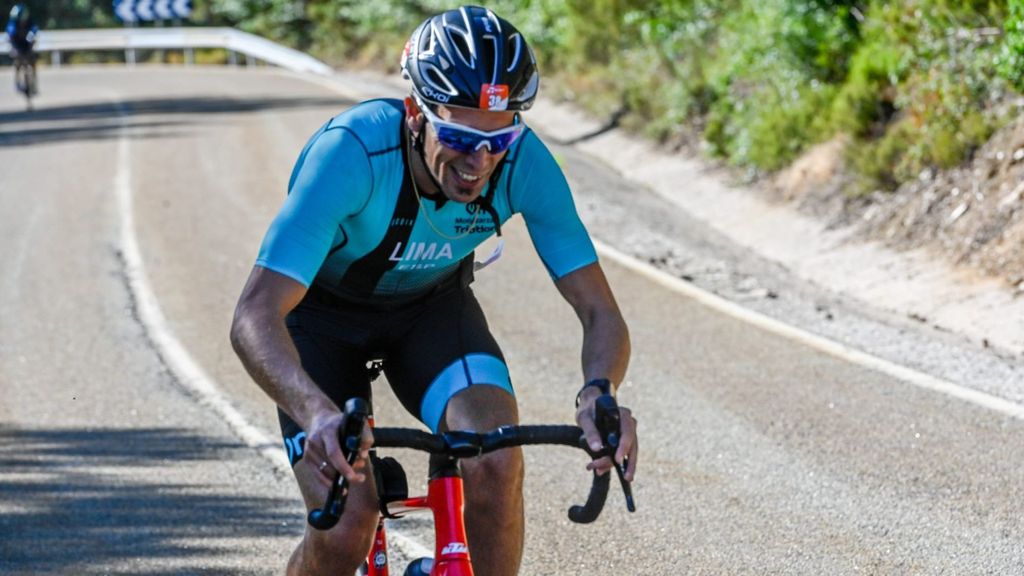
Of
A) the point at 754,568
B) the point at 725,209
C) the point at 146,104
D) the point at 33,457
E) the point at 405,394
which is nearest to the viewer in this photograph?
the point at 405,394

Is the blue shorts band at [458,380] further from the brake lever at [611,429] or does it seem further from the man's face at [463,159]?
the brake lever at [611,429]

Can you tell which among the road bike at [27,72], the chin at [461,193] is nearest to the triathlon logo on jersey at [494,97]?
the chin at [461,193]

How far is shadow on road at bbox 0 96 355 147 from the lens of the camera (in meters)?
26.7

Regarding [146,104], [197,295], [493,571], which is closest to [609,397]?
[493,571]

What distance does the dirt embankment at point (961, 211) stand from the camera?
Result: 11336 millimetres

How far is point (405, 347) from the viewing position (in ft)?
15.0

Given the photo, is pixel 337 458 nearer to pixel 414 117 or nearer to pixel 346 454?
pixel 346 454

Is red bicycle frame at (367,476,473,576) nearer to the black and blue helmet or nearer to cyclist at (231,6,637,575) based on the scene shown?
cyclist at (231,6,637,575)

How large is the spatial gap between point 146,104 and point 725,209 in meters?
19.1

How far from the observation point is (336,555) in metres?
3.96

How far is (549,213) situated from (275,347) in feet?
3.22

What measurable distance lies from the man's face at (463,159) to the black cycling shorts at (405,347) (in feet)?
1.79

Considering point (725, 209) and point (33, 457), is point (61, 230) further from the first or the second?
point (33, 457)

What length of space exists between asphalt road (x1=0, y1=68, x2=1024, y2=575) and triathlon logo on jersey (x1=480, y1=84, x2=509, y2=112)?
2635 mm
